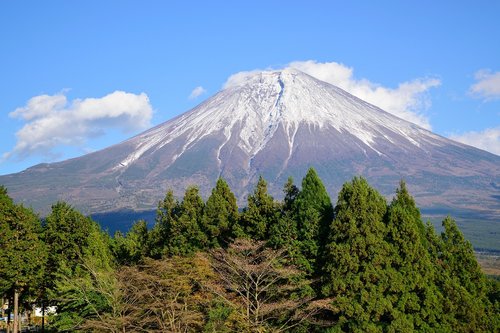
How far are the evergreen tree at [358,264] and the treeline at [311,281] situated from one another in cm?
4

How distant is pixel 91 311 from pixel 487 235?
373 feet

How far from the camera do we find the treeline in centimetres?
2064

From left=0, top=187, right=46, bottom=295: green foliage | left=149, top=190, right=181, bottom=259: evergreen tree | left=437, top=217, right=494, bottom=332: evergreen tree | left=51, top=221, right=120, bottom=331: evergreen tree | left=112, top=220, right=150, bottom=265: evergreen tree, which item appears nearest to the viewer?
left=437, top=217, right=494, bottom=332: evergreen tree

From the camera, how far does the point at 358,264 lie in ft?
69.2

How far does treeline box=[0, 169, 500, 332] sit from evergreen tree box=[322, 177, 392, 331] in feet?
0.12

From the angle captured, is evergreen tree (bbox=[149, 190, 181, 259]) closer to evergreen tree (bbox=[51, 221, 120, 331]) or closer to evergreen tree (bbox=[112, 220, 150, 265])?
evergreen tree (bbox=[112, 220, 150, 265])

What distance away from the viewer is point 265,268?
2095 centimetres

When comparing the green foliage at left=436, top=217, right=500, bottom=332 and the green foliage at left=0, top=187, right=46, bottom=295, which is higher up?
the green foliage at left=0, top=187, right=46, bottom=295

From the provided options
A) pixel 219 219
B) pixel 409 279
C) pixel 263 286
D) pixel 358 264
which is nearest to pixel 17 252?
pixel 219 219

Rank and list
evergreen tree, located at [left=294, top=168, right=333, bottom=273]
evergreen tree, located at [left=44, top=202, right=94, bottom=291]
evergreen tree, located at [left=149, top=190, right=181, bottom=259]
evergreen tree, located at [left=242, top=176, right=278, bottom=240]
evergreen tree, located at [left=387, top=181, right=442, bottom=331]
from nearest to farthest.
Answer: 1. evergreen tree, located at [left=387, top=181, right=442, bottom=331]
2. evergreen tree, located at [left=294, top=168, right=333, bottom=273]
3. evergreen tree, located at [left=242, top=176, right=278, bottom=240]
4. evergreen tree, located at [left=149, top=190, right=181, bottom=259]
5. evergreen tree, located at [left=44, top=202, right=94, bottom=291]

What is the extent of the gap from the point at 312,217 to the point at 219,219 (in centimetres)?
497

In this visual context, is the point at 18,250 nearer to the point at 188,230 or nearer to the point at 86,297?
the point at 86,297

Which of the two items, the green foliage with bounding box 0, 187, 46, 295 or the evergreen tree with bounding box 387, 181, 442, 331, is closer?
the evergreen tree with bounding box 387, 181, 442, 331

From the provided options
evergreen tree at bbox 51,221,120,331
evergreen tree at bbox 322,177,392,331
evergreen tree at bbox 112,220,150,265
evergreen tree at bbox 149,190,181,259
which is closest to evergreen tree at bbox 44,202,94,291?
evergreen tree at bbox 112,220,150,265
